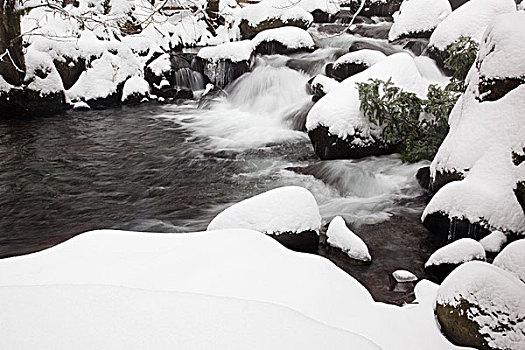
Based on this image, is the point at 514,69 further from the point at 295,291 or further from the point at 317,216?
the point at 295,291

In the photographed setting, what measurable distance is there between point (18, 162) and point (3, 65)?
381 centimetres

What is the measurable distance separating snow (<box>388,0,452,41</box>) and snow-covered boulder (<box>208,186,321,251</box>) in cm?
883

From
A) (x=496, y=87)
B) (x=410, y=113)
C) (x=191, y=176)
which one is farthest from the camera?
(x=191, y=176)

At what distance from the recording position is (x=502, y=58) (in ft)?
17.9

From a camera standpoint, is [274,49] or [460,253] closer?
[460,253]

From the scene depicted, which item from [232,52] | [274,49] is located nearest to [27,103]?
[232,52]

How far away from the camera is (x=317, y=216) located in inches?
199

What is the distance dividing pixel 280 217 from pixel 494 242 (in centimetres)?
226

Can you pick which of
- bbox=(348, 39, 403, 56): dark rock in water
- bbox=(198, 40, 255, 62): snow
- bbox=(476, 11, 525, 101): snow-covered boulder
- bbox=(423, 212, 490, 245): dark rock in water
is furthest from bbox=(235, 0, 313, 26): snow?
bbox=(423, 212, 490, 245): dark rock in water

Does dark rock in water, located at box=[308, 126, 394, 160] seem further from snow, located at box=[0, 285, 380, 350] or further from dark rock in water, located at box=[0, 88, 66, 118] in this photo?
dark rock in water, located at box=[0, 88, 66, 118]

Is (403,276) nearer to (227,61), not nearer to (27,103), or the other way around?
(227,61)

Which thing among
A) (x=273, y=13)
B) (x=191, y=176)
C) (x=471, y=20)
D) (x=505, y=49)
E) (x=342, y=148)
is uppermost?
(x=273, y=13)

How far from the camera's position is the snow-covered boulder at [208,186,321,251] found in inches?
184

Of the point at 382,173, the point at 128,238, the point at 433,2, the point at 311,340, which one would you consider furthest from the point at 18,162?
the point at 433,2
